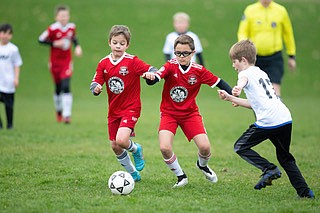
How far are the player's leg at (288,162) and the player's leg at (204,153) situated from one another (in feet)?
3.37

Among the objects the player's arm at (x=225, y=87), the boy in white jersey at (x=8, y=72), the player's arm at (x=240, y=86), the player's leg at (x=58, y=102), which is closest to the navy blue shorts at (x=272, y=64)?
the player's arm at (x=225, y=87)

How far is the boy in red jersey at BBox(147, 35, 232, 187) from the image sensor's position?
717 centimetres

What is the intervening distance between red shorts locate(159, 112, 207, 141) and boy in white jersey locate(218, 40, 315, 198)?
846 mm

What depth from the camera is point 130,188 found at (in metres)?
6.47

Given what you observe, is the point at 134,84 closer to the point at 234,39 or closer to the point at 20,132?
the point at 20,132

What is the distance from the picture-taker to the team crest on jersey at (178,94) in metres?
7.25

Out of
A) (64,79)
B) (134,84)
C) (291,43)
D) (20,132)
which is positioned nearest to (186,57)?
(134,84)

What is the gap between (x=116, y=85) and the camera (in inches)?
289

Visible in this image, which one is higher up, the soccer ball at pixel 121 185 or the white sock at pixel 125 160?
the soccer ball at pixel 121 185

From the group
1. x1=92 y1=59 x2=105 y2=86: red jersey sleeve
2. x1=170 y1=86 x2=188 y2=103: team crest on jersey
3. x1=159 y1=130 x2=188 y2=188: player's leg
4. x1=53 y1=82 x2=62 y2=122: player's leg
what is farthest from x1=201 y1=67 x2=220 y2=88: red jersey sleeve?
x1=53 y1=82 x2=62 y2=122: player's leg

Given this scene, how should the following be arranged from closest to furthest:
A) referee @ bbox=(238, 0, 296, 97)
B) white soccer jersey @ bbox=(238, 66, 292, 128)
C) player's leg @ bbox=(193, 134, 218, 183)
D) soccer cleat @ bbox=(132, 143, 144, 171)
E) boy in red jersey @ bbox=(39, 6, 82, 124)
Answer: white soccer jersey @ bbox=(238, 66, 292, 128) < player's leg @ bbox=(193, 134, 218, 183) < soccer cleat @ bbox=(132, 143, 144, 171) < referee @ bbox=(238, 0, 296, 97) < boy in red jersey @ bbox=(39, 6, 82, 124)

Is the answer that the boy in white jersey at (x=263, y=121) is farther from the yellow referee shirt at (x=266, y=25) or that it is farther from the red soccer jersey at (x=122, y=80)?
the yellow referee shirt at (x=266, y=25)

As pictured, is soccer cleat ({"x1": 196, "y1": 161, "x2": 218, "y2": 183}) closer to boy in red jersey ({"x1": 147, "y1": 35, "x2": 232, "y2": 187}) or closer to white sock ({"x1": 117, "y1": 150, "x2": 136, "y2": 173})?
boy in red jersey ({"x1": 147, "y1": 35, "x2": 232, "y2": 187})

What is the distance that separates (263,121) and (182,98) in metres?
1.29
